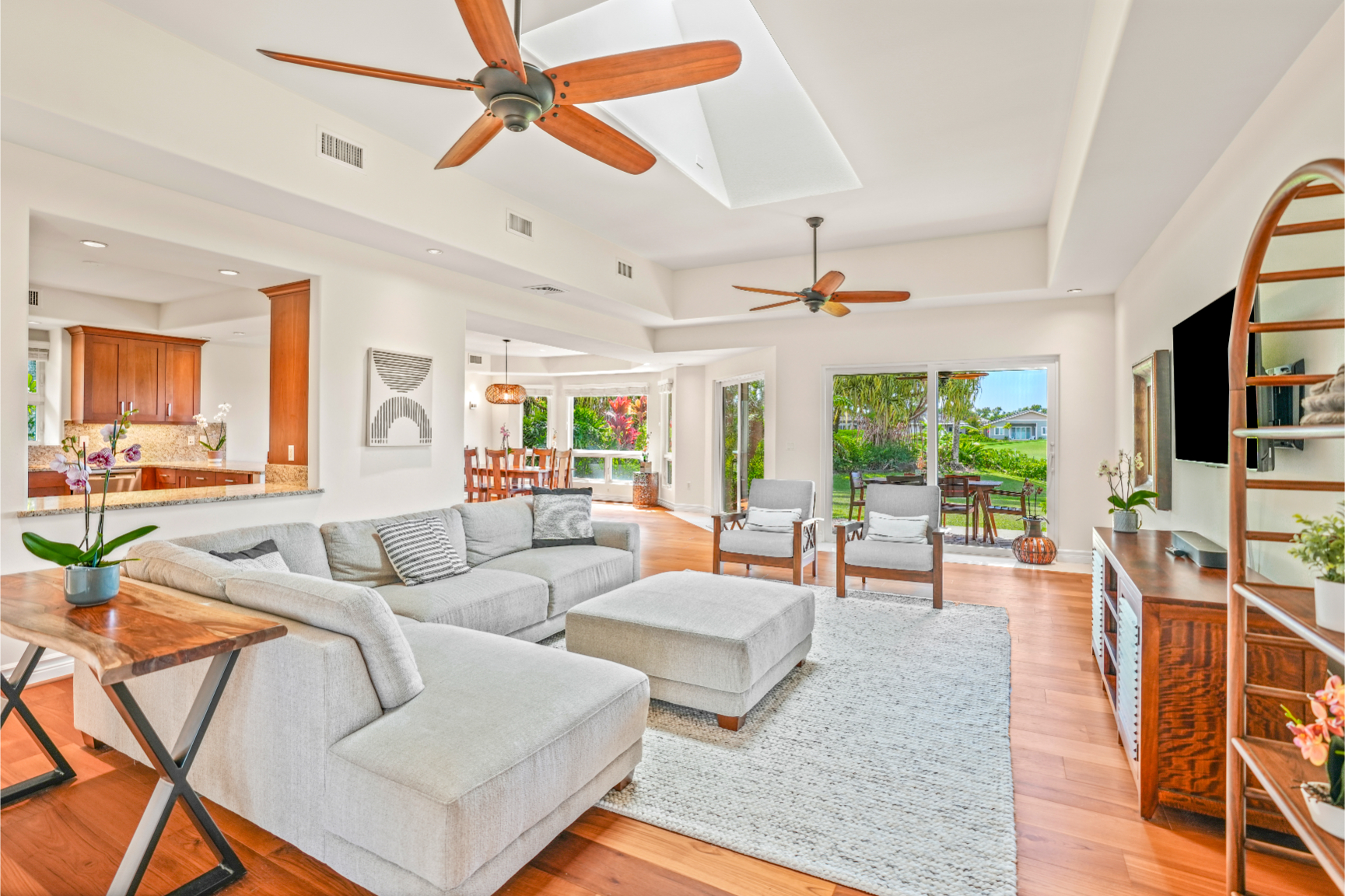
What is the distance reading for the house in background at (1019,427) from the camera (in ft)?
21.2

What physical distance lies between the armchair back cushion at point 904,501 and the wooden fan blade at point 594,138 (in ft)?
11.8

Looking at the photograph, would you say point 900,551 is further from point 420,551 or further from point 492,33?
point 492,33

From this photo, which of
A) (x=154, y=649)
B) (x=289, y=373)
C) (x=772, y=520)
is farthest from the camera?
(x=772, y=520)

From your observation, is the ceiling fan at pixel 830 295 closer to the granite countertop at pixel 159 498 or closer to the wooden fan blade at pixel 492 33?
the wooden fan blade at pixel 492 33

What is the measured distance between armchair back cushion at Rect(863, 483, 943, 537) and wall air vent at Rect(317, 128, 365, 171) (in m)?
4.40

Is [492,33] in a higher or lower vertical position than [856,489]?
higher

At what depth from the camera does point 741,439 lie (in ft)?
27.9

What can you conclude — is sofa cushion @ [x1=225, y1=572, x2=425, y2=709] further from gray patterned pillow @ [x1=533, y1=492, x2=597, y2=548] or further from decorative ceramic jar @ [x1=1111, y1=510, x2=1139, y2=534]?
decorative ceramic jar @ [x1=1111, y1=510, x2=1139, y2=534]

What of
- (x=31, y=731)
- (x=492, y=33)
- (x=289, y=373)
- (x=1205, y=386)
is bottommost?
(x=31, y=731)

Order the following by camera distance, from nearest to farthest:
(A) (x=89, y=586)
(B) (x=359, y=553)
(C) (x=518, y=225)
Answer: (A) (x=89, y=586), (B) (x=359, y=553), (C) (x=518, y=225)

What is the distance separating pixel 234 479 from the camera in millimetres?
5762

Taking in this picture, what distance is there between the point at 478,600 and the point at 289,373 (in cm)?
240

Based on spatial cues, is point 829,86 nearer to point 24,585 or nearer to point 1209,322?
point 1209,322

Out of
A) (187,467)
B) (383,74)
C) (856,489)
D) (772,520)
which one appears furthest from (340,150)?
(856,489)
